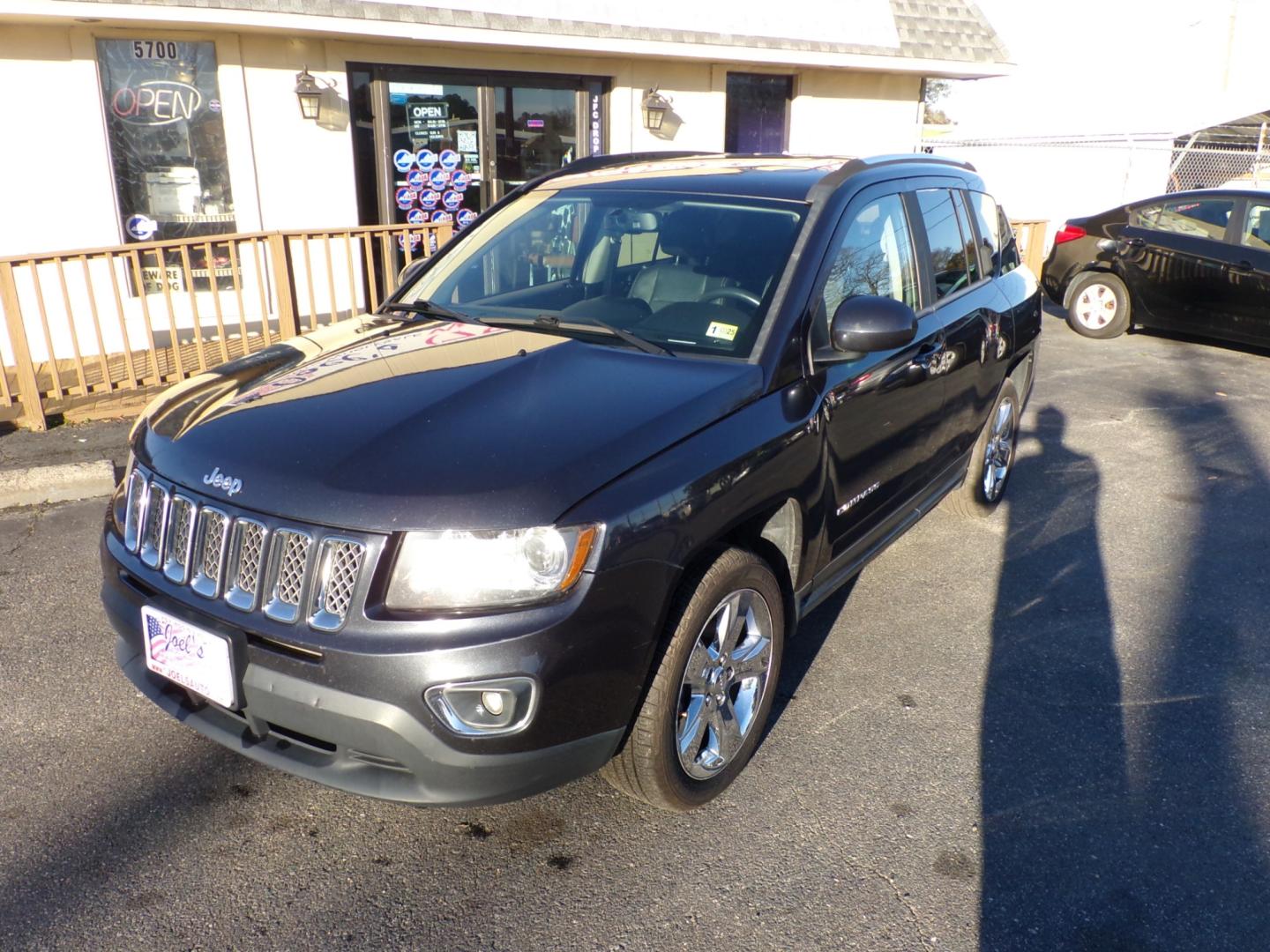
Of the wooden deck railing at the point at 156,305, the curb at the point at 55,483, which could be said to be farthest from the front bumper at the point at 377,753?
the wooden deck railing at the point at 156,305

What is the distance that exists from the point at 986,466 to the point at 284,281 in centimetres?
484

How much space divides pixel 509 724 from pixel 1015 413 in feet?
13.4

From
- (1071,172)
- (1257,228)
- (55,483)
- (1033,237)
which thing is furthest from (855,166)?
(1071,172)

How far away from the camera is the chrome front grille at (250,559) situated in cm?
239

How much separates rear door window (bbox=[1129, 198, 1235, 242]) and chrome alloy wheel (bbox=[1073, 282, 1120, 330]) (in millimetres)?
791

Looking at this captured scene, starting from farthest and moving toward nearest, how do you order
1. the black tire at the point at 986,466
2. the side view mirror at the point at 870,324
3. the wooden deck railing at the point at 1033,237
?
1. the wooden deck railing at the point at 1033,237
2. the black tire at the point at 986,466
3. the side view mirror at the point at 870,324

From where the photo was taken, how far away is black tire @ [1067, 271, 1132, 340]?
1076 centimetres

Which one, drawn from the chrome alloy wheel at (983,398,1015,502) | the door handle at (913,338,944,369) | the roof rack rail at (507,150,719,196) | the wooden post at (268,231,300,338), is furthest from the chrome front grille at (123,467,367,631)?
the wooden post at (268,231,300,338)

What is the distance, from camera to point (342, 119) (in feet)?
30.0

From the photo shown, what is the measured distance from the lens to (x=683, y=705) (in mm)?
2877

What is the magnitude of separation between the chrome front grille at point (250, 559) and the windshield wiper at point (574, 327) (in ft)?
4.01

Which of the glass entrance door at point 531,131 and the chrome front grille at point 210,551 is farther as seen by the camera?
the glass entrance door at point 531,131

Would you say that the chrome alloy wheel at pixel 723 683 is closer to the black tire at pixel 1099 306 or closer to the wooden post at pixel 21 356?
the wooden post at pixel 21 356

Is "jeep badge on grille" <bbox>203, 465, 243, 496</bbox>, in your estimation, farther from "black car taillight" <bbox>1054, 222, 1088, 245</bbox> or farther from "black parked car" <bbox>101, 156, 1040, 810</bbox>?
"black car taillight" <bbox>1054, 222, 1088, 245</bbox>
